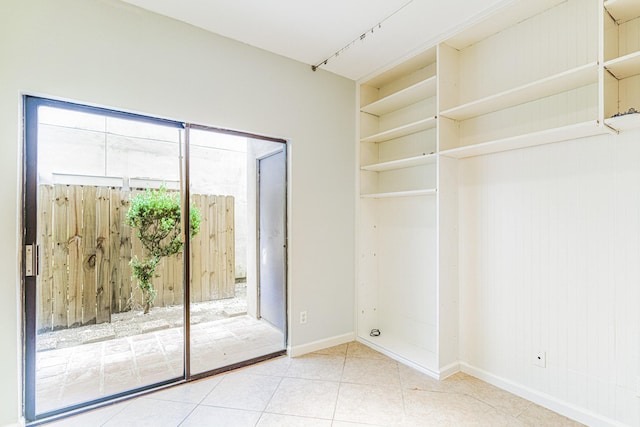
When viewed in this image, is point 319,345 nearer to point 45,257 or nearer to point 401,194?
point 401,194

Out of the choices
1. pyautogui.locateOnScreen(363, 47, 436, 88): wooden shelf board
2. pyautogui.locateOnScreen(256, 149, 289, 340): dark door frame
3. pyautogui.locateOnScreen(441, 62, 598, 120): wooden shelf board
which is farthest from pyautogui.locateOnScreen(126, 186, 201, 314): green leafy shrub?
pyautogui.locateOnScreen(441, 62, 598, 120): wooden shelf board

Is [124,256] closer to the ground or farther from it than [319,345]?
farther from it

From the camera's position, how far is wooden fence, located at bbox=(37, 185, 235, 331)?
224cm

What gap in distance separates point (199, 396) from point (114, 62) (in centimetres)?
249

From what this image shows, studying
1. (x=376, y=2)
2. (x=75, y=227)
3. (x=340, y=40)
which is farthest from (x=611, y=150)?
(x=75, y=227)

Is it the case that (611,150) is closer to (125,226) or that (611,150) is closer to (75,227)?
(125,226)

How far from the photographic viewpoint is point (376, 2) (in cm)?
223

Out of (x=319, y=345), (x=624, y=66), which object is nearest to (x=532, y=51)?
(x=624, y=66)

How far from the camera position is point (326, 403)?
2266mm

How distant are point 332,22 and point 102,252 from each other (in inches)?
101

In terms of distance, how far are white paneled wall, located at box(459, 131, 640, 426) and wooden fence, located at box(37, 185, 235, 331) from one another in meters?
2.55

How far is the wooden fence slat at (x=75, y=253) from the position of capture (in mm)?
2352

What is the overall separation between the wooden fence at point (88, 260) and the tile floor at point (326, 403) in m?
0.75

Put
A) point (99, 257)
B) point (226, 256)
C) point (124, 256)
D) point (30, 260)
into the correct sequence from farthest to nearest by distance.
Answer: point (226, 256)
point (124, 256)
point (99, 257)
point (30, 260)
